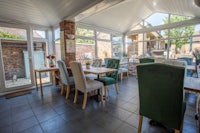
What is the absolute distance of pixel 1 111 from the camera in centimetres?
223

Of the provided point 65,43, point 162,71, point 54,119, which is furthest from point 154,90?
point 65,43

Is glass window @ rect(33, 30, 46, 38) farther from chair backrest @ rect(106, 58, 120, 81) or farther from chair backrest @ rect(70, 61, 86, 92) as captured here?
chair backrest @ rect(106, 58, 120, 81)

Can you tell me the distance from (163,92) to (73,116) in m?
1.57

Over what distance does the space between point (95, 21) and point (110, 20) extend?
65 cm

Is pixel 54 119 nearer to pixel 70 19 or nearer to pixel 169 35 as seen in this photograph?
pixel 70 19

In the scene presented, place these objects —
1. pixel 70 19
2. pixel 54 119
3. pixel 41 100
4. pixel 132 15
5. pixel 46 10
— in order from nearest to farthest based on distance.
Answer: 1. pixel 54 119
2. pixel 41 100
3. pixel 46 10
4. pixel 70 19
5. pixel 132 15

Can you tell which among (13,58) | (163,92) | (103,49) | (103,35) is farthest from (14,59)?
(163,92)

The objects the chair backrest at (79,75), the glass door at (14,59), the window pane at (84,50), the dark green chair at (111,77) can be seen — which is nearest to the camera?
the chair backrest at (79,75)

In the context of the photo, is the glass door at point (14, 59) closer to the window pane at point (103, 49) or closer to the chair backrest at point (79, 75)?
the chair backrest at point (79, 75)

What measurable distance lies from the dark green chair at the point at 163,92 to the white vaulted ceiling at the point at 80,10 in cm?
186

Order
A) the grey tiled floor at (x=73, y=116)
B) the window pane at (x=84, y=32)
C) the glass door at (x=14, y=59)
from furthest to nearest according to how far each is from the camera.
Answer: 1. the window pane at (x=84, y=32)
2. the glass door at (x=14, y=59)
3. the grey tiled floor at (x=73, y=116)

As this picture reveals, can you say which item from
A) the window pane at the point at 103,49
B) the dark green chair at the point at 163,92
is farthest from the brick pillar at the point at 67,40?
the dark green chair at the point at 163,92

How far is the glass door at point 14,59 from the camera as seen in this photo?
310 centimetres

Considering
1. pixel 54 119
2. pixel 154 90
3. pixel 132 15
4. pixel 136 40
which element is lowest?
pixel 54 119
